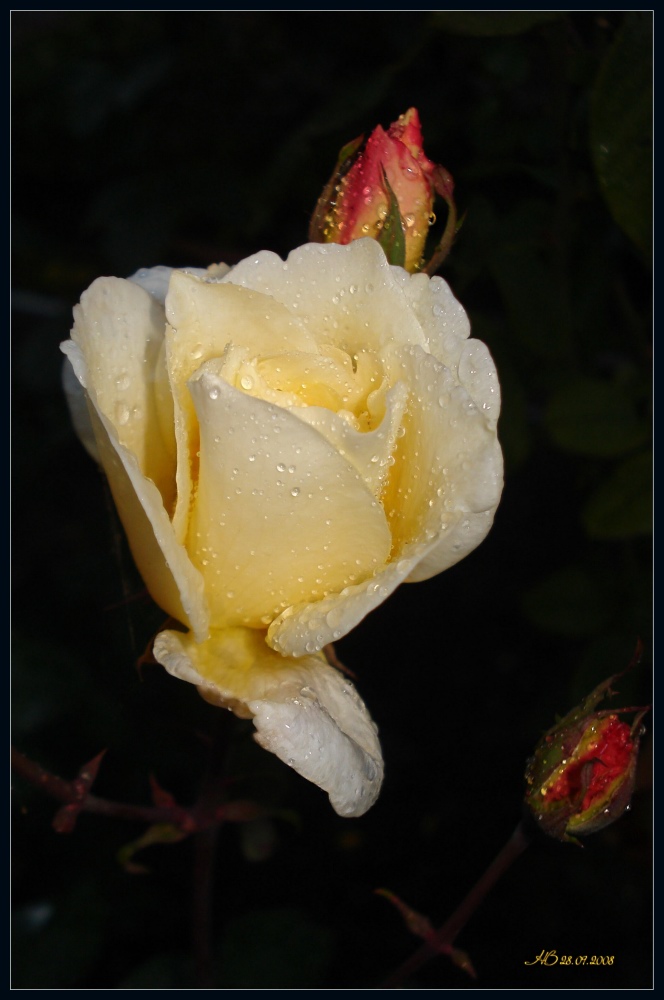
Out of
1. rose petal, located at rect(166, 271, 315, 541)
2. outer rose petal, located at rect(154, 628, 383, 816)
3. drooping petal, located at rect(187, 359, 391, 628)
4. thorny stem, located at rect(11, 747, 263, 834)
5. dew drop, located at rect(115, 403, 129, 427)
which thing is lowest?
thorny stem, located at rect(11, 747, 263, 834)

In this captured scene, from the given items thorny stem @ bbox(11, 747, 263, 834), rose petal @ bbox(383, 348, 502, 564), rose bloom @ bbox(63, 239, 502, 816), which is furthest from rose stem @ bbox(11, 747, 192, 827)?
rose petal @ bbox(383, 348, 502, 564)

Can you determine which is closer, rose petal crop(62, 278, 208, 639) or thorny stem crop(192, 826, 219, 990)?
rose petal crop(62, 278, 208, 639)

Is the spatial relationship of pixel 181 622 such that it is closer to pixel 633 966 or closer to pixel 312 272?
pixel 312 272

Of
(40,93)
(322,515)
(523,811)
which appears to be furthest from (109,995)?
(40,93)

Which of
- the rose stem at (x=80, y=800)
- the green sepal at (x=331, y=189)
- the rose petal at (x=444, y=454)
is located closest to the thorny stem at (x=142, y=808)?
the rose stem at (x=80, y=800)

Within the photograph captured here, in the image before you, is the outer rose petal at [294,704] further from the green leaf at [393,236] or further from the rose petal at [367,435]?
the green leaf at [393,236]

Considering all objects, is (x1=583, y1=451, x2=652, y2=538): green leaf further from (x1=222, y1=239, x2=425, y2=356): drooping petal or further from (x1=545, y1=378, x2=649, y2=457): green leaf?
(x1=222, y1=239, x2=425, y2=356): drooping petal
